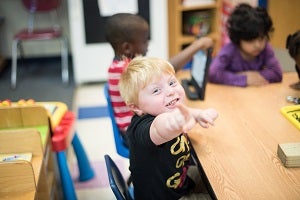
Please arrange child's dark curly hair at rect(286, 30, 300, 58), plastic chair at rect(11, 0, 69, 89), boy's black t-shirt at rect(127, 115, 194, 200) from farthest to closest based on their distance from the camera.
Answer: plastic chair at rect(11, 0, 69, 89) → child's dark curly hair at rect(286, 30, 300, 58) → boy's black t-shirt at rect(127, 115, 194, 200)

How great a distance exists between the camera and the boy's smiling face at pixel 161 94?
41.4 inches

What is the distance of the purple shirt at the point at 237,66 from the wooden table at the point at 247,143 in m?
0.06

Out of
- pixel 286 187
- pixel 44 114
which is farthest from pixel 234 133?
pixel 44 114

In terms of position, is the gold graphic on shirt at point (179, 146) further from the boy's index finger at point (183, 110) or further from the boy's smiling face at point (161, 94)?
the boy's index finger at point (183, 110)

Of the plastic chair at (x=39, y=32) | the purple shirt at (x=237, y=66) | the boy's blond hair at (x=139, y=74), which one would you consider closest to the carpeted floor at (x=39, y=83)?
the plastic chair at (x=39, y=32)

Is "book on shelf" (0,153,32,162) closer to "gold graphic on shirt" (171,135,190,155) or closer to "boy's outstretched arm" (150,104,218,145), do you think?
"gold graphic on shirt" (171,135,190,155)

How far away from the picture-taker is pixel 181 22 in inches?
150

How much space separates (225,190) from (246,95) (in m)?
0.76

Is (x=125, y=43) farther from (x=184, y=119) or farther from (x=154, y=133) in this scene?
(x=184, y=119)

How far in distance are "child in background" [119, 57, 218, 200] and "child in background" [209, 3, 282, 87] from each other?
0.69 metres

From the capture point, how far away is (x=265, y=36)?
1851 mm

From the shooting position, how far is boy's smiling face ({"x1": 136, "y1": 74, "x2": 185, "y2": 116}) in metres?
1.05


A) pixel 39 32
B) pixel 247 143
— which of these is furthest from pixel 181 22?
pixel 247 143

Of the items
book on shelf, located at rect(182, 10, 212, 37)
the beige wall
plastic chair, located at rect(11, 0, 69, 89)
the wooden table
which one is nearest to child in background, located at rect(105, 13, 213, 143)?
the wooden table
